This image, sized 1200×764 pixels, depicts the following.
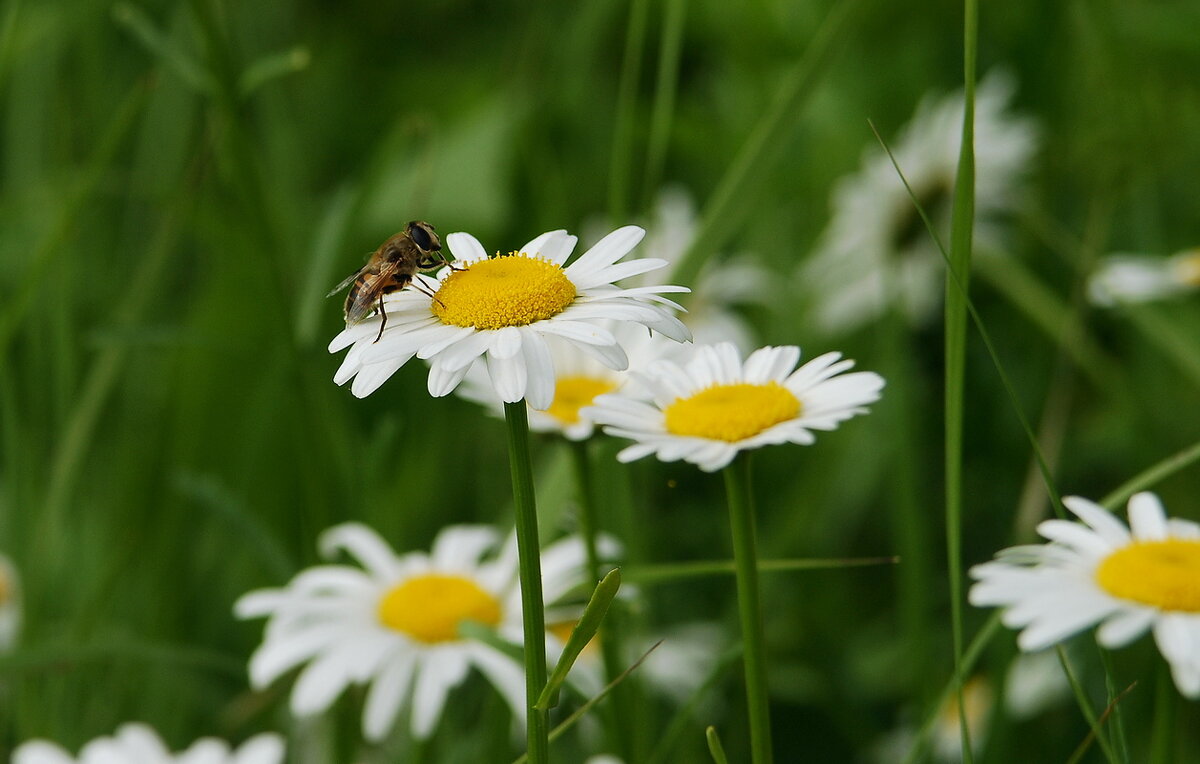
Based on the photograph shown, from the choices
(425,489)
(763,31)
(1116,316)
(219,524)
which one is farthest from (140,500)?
(1116,316)

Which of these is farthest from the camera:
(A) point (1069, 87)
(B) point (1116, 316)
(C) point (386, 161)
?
(A) point (1069, 87)

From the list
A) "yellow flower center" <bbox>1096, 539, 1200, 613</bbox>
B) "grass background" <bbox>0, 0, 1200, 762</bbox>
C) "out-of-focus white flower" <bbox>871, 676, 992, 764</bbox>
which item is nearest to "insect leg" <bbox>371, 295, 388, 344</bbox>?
"grass background" <bbox>0, 0, 1200, 762</bbox>

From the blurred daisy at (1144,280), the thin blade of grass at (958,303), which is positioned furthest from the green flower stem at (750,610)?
the blurred daisy at (1144,280)

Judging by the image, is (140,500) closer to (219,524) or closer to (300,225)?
(219,524)

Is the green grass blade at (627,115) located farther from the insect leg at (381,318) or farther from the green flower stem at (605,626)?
the insect leg at (381,318)

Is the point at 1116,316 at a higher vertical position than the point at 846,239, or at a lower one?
lower
